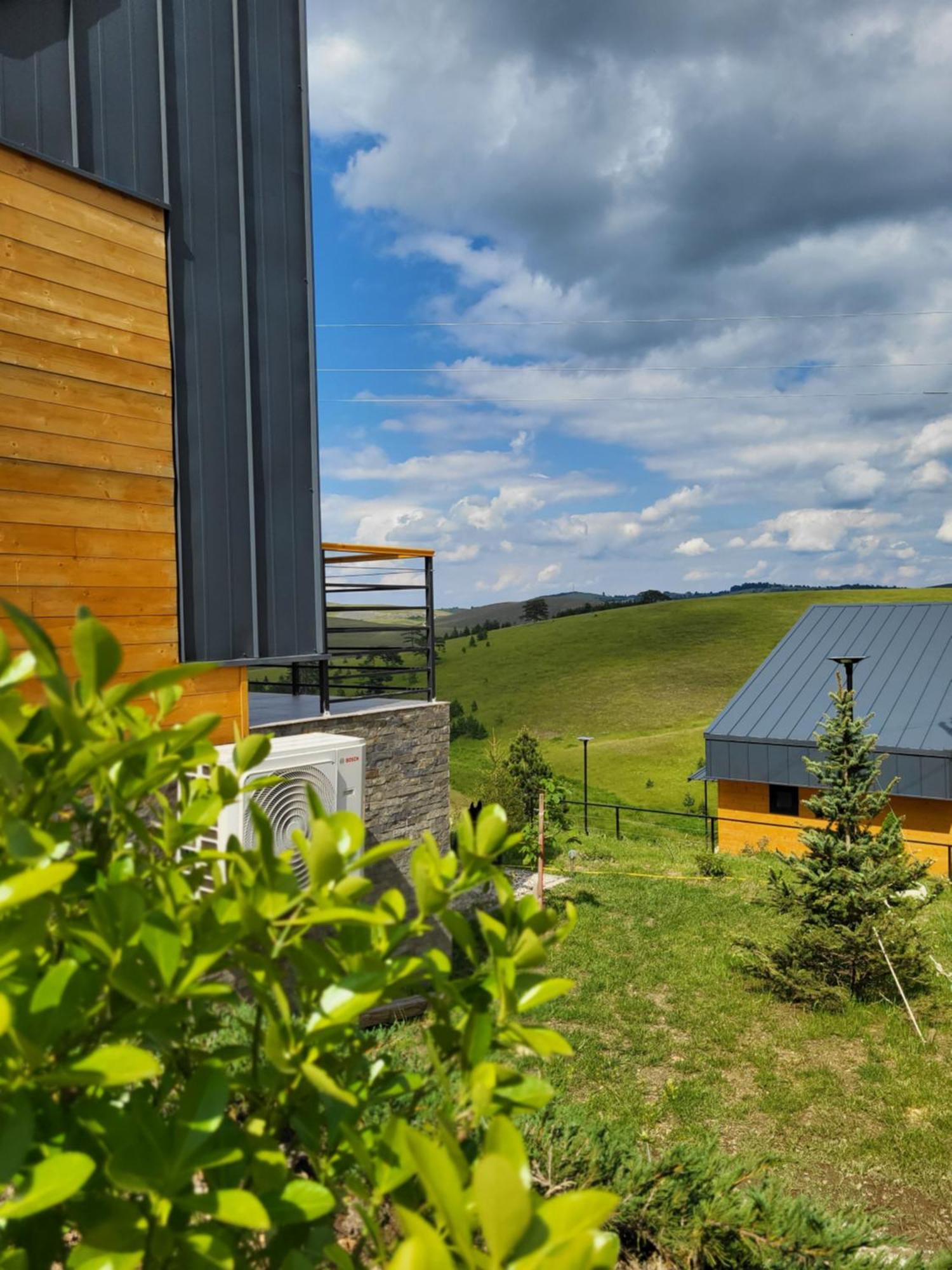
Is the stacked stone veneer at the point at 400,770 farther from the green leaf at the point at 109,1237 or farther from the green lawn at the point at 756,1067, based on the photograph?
the green leaf at the point at 109,1237

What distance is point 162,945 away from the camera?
3.03 ft

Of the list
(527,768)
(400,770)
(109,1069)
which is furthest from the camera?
(527,768)

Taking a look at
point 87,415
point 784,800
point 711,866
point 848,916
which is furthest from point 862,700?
point 87,415

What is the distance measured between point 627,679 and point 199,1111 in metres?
50.2

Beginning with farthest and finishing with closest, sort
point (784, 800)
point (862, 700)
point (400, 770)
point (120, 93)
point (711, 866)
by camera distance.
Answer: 1. point (862, 700)
2. point (784, 800)
3. point (711, 866)
4. point (400, 770)
5. point (120, 93)

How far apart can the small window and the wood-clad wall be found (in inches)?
541

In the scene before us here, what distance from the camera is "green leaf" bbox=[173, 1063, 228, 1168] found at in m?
0.87

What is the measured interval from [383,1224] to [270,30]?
27.0ft

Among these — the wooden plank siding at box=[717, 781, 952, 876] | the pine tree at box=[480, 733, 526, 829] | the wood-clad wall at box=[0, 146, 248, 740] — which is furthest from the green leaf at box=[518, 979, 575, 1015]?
the wooden plank siding at box=[717, 781, 952, 876]

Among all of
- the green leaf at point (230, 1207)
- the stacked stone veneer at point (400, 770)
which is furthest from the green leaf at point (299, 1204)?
the stacked stone veneer at point (400, 770)

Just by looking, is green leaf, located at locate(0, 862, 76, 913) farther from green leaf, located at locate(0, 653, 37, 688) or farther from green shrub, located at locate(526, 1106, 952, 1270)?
green shrub, located at locate(526, 1106, 952, 1270)

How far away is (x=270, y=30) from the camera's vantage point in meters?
6.99

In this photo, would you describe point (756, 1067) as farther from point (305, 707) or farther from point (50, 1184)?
point (50, 1184)

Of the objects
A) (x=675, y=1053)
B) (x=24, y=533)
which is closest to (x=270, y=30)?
(x=24, y=533)
